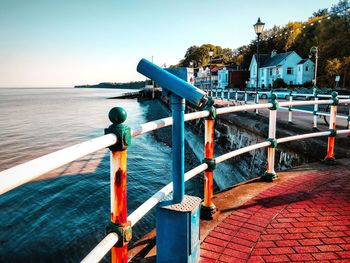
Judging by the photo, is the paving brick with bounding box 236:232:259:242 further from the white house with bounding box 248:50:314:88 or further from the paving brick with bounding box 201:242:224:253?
the white house with bounding box 248:50:314:88

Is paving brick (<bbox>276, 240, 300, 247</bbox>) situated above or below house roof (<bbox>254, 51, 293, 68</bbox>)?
below

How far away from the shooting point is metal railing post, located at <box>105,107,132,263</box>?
169 centimetres

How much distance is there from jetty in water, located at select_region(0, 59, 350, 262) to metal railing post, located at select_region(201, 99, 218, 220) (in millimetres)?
11

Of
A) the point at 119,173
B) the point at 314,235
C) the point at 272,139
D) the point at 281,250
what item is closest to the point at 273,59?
the point at 272,139

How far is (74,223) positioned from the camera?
9.06m

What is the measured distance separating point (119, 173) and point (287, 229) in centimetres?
211

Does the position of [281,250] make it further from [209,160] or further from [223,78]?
[223,78]

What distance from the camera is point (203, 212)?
10.6ft

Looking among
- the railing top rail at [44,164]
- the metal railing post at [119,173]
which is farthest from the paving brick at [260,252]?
the railing top rail at [44,164]

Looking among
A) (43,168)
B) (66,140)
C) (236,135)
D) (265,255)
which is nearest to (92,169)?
(236,135)

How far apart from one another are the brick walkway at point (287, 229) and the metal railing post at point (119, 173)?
1054mm

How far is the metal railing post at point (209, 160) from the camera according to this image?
3061 mm

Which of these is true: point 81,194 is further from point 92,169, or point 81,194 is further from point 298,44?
point 298,44

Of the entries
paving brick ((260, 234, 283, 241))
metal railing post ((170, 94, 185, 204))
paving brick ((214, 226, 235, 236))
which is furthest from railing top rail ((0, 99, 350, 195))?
paving brick ((260, 234, 283, 241))
